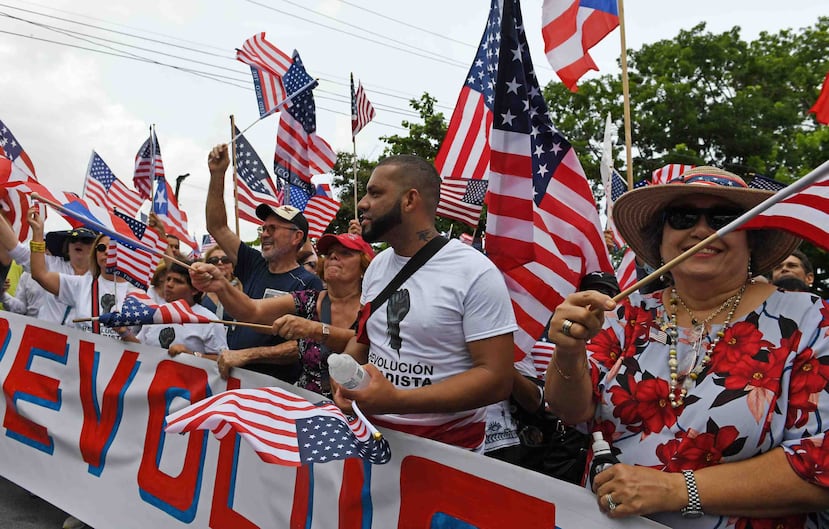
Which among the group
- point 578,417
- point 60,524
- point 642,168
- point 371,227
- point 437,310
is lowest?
point 60,524

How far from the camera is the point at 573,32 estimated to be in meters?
3.86

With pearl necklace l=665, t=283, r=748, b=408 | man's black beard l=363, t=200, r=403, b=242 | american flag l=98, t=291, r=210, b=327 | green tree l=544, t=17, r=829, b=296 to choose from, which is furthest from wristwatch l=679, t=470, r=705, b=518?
green tree l=544, t=17, r=829, b=296

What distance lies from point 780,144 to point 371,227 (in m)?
25.4

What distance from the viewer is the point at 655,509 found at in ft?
6.06

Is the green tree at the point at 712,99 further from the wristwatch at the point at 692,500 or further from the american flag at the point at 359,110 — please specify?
the wristwatch at the point at 692,500

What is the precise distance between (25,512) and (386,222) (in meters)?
3.28

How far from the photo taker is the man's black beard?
3.03m

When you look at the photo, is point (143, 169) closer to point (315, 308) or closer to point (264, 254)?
point (264, 254)

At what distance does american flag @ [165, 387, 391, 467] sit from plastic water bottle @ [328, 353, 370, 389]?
0.23m

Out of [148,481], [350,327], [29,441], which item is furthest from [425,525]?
[29,441]

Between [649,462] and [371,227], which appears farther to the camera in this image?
[371,227]

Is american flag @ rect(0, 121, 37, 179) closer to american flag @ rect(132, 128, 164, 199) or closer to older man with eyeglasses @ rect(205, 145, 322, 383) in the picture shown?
older man with eyeglasses @ rect(205, 145, 322, 383)

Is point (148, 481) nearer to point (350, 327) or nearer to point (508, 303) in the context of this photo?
point (350, 327)

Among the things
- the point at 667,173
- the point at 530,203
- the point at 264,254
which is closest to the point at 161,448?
the point at 264,254
